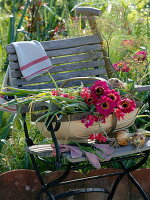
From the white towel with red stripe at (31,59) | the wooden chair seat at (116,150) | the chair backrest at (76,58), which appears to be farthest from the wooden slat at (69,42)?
the wooden chair seat at (116,150)

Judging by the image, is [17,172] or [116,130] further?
[17,172]

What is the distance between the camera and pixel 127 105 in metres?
2.86

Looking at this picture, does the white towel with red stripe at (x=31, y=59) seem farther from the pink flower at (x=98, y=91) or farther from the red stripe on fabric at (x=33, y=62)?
the pink flower at (x=98, y=91)

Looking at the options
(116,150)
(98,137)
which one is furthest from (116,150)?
(98,137)

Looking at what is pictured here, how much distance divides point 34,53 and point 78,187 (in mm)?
981

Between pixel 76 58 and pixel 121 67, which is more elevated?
pixel 76 58

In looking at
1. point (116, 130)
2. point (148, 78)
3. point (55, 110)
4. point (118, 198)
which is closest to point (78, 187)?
point (118, 198)

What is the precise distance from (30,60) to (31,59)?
14mm

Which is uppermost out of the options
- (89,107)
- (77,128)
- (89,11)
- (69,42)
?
(89,11)

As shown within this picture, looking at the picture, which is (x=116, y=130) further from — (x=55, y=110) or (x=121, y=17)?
(x=121, y=17)

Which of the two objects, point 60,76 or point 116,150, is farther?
point 60,76

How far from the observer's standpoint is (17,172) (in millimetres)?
3357

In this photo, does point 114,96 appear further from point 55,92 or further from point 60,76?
point 60,76

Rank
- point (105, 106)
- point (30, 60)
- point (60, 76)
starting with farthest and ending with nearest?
point (60, 76)
point (30, 60)
point (105, 106)
